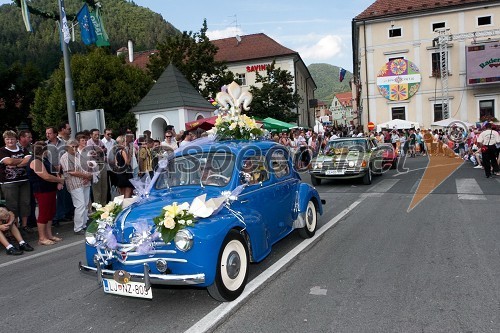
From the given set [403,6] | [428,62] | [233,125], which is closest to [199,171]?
[233,125]

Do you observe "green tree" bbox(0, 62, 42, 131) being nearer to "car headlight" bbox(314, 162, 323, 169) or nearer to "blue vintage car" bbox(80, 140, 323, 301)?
"car headlight" bbox(314, 162, 323, 169)

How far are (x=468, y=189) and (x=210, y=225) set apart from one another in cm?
980

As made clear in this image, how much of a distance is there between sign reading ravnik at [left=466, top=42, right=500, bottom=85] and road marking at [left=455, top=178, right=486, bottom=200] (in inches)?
946

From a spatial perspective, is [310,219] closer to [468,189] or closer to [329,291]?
[329,291]

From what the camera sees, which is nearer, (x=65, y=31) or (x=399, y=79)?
(x=65, y=31)

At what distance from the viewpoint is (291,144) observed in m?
20.3

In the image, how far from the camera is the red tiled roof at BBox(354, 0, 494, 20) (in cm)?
3459

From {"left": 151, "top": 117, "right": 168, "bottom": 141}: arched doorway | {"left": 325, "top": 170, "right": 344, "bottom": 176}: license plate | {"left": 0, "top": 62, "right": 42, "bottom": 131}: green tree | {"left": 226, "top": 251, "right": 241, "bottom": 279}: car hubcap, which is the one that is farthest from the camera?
{"left": 0, "top": 62, "right": 42, "bottom": 131}: green tree

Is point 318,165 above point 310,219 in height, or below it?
above

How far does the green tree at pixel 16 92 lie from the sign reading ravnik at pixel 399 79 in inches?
1178

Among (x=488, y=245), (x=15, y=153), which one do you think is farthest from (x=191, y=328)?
(x=15, y=153)

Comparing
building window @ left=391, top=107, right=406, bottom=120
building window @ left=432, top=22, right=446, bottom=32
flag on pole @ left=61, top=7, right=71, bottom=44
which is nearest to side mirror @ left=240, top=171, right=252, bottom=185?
flag on pole @ left=61, top=7, right=71, bottom=44

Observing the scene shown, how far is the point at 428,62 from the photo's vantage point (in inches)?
1409

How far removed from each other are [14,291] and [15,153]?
3.32 metres
